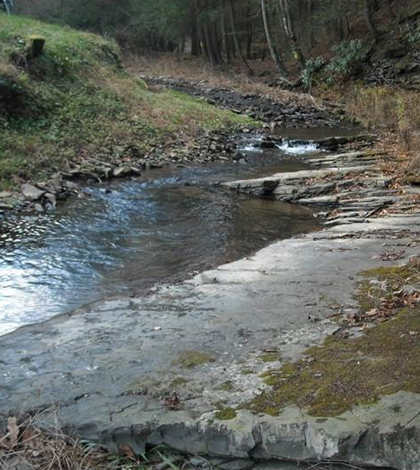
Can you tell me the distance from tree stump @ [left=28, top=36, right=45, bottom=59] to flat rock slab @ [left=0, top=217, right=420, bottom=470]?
1250 cm

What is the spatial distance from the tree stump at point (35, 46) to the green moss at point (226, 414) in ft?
50.3

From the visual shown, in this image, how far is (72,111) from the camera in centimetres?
1554

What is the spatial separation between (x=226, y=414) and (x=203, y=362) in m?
A: 0.79

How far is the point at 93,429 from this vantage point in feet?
11.2

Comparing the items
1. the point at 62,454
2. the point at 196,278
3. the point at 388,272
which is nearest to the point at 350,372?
the point at 62,454

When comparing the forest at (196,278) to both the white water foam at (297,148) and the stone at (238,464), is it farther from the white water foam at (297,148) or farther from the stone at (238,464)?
the white water foam at (297,148)


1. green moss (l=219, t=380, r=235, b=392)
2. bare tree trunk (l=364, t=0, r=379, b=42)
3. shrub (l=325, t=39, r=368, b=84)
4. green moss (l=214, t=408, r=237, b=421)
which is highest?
bare tree trunk (l=364, t=0, r=379, b=42)

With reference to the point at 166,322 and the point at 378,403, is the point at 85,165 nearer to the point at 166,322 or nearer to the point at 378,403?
the point at 166,322

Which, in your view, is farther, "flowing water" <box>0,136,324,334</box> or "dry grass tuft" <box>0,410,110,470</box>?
"flowing water" <box>0,136,324,334</box>

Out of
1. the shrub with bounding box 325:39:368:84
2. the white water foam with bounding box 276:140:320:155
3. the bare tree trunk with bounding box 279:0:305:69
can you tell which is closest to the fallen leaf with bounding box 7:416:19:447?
the white water foam with bounding box 276:140:320:155

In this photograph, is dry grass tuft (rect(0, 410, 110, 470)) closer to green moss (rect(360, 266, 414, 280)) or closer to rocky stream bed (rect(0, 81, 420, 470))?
rocky stream bed (rect(0, 81, 420, 470))

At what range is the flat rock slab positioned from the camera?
9.98 ft

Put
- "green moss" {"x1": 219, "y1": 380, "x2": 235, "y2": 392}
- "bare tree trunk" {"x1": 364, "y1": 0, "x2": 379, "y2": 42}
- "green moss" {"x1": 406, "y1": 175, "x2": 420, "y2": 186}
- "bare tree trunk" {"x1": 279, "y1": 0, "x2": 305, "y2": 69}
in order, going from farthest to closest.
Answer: "bare tree trunk" {"x1": 279, "y1": 0, "x2": 305, "y2": 69}
"bare tree trunk" {"x1": 364, "y1": 0, "x2": 379, "y2": 42}
"green moss" {"x1": 406, "y1": 175, "x2": 420, "y2": 186}
"green moss" {"x1": 219, "y1": 380, "x2": 235, "y2": 392}

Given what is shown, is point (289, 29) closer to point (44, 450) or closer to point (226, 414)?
point (226, 414)
